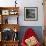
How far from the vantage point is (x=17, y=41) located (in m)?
6.00

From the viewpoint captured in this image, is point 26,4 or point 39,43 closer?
point 39,43

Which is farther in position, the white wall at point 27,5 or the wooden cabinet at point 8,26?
the white wall at point 27,5

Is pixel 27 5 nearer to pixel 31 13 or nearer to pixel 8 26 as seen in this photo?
pixel 31 13

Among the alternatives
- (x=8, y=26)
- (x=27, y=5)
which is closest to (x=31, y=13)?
(x=27, y=5)

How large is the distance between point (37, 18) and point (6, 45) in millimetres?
1569

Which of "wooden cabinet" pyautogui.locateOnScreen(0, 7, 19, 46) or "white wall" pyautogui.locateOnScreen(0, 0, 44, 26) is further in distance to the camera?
"white wall" pyautogui.locateOnScreen(0, 0, 44, 26)

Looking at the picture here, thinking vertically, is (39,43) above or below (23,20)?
below

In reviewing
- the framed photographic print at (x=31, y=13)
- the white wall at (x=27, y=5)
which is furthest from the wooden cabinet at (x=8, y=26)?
the framed photographic print at (x=31, y=13)

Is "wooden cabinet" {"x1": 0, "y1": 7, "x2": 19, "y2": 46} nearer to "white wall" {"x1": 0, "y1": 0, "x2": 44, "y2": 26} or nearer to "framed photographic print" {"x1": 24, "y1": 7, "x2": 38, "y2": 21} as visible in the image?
"white wall" {"x1": 0, "y1": 0, "x2": 44, "y2": 26}

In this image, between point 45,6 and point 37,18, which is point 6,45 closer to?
point 37,18

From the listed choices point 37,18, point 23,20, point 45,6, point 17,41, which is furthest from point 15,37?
point 45,6

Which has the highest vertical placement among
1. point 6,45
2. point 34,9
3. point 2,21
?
point 34,9

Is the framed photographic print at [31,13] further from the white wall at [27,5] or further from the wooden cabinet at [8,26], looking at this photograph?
the wooden cabinet at [8,26]

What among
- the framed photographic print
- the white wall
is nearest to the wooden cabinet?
the white wall
